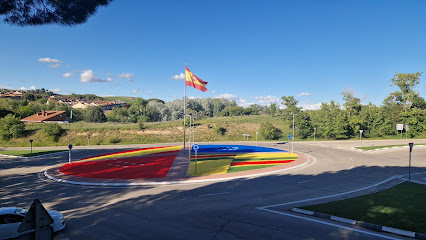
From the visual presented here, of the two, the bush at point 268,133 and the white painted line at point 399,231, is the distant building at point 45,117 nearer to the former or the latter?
the bush at point 268,133

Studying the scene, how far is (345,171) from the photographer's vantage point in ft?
76.0

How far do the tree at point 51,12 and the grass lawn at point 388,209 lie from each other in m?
14.5

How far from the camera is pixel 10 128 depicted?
5384 cm

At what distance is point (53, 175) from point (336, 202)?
73.8ft

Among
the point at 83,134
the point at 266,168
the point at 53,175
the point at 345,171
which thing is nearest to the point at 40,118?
the point at 83,134

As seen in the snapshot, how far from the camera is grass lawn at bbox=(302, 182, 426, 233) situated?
1040 cm

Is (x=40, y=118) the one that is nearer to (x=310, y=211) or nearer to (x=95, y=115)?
(x=95, y=115)

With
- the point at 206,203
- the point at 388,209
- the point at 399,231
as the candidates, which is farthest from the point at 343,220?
the point at 206,203

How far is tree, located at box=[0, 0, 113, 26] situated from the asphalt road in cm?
952

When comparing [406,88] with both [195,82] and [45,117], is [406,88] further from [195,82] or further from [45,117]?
[45,117]

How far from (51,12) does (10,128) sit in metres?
54.1

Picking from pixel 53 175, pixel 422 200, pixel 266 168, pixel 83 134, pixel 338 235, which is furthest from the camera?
pixel 83 134

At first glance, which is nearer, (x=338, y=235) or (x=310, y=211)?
(x=338, y=235)

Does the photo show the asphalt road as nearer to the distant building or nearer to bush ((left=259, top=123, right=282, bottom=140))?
bush ((left=259, top=123, right=282, bottom=140))
